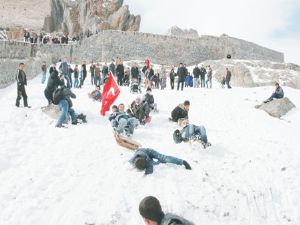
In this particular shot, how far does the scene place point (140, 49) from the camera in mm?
43969

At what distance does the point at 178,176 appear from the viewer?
1039 centimetres

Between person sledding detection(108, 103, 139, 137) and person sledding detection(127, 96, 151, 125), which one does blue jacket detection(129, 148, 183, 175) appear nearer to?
person sledding detection(108, 103, 139, 137)

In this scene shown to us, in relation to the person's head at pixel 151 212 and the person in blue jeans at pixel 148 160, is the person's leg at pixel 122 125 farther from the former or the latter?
the person's head at pixel 151 212

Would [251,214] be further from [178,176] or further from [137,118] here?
[137,118]

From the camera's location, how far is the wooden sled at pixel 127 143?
12023 mm

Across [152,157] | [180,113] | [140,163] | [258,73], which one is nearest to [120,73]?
[180,113]

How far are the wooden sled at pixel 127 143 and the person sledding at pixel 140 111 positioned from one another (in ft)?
10.6

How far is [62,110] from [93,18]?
39957 millimetres

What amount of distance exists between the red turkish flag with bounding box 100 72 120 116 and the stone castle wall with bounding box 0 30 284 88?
68.1 ft

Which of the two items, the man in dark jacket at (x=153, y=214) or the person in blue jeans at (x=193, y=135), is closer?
the man in dark jacket at (x=153, y=214)

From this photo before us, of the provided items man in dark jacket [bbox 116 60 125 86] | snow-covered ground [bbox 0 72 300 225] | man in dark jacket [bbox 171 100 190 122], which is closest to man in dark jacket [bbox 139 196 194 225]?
snow-covered ground [bbox 0 72 300 225]

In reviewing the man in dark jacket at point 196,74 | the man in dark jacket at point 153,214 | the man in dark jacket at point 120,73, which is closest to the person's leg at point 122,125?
the man in dark jacket at point 153,214

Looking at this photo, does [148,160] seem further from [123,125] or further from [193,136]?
[123,125]

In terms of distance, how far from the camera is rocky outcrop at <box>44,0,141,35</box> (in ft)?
170
